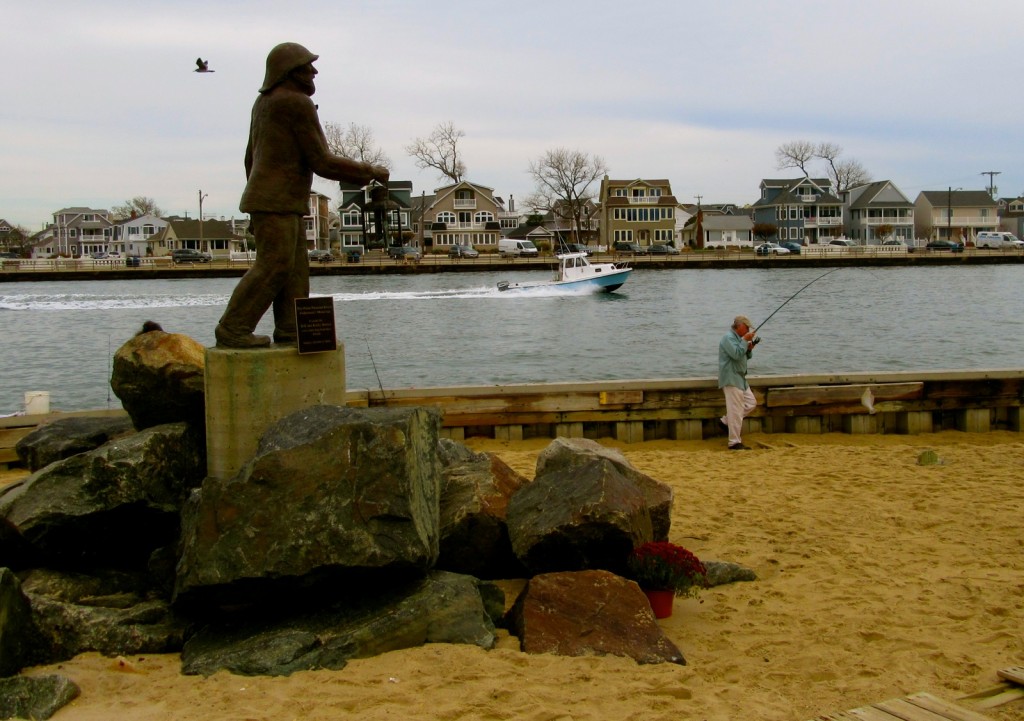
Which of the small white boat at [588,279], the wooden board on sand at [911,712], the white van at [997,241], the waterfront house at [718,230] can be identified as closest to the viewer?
the wooden board on sand at [911,712]

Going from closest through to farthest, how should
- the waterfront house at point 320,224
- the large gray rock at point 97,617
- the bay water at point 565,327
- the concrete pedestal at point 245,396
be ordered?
the large gray rock at point 97,617, the concrete pedestal at point 245,396, the bay water at point 565,327, the waterfront house at point 320,224

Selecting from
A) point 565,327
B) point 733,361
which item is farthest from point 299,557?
point 565,327

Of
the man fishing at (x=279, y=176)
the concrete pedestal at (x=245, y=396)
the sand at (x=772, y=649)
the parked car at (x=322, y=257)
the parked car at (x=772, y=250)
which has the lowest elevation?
the sand at (x=772, y=649)

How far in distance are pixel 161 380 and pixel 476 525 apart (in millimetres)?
2425

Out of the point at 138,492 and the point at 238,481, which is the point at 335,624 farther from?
the point at 138,492

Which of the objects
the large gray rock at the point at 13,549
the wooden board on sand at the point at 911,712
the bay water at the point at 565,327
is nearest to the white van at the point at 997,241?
the bay water at the point at 565,327

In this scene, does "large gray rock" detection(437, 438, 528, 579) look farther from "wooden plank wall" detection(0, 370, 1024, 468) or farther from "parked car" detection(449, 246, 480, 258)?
"parked car" detection(449, 246, 480, 258)

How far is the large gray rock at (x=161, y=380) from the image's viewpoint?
7215mm

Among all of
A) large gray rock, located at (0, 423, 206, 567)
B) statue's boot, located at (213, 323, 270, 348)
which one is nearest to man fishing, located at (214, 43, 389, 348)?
statue's boot, located at (213, 323, 270, 348)

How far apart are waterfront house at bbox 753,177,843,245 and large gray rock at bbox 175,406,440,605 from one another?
112m

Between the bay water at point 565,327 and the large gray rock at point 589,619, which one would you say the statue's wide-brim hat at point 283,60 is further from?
the bay water at point 565,327

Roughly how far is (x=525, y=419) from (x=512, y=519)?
5.26m

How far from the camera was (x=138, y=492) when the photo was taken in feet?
21.7

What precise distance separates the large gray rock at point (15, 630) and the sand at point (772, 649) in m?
0.12
